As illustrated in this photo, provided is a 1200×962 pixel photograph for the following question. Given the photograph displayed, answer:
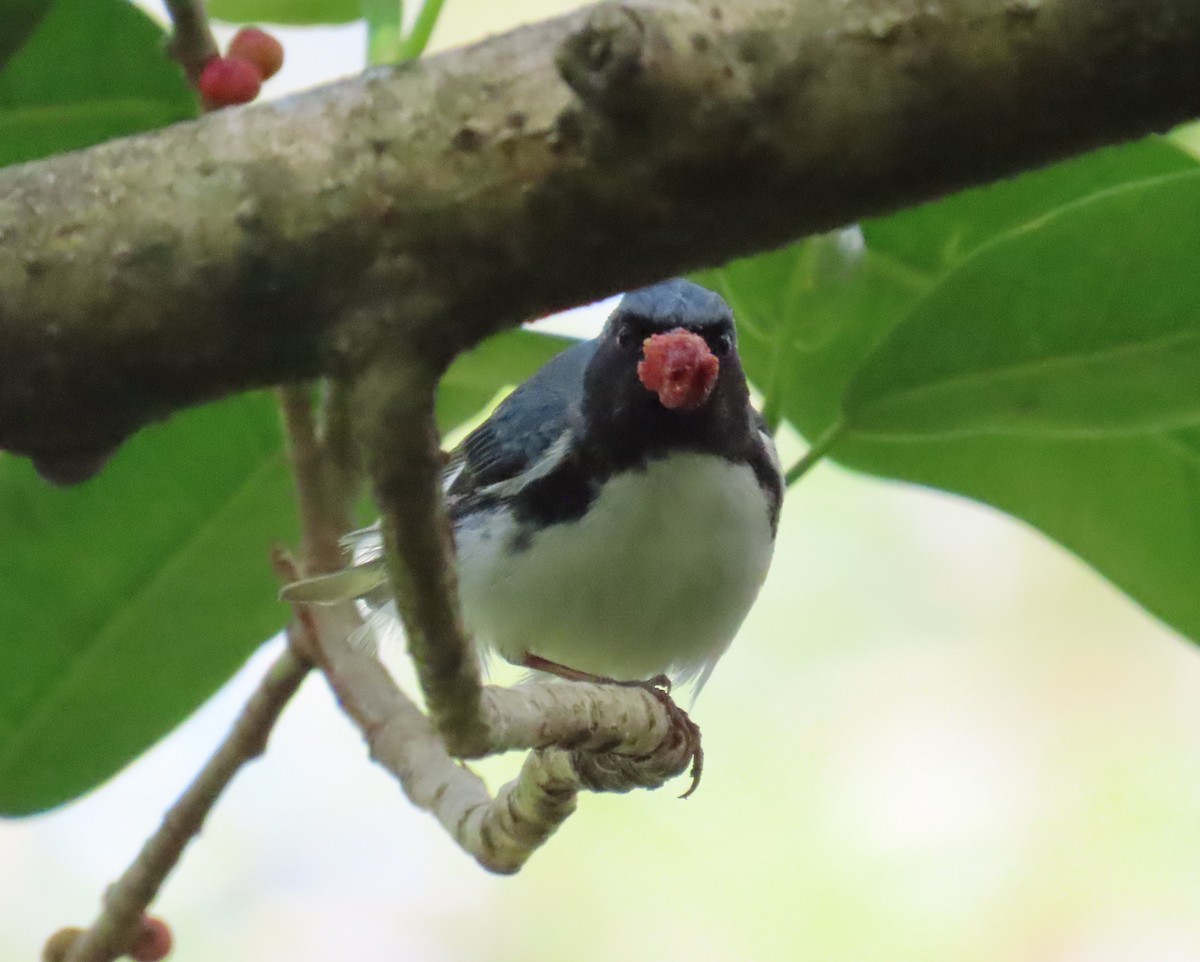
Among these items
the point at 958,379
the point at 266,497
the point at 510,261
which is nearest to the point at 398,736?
the point at 266,497

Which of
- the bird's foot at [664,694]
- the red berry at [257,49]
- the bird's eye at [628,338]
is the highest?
the red berry at [257,49]

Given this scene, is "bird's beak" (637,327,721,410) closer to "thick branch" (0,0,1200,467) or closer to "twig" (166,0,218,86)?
"twig" (166,0,218,86)

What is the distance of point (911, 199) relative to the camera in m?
0.49

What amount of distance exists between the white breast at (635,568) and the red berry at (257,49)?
1.37ft

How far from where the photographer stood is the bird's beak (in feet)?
3.52

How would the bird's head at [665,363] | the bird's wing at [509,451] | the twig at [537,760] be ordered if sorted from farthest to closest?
1. the bird's wing at [509,451]
2. the bird's head at [665,363]
3. the twig at [537,760]

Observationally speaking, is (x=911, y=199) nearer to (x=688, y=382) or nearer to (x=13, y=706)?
(x=688, y=382)

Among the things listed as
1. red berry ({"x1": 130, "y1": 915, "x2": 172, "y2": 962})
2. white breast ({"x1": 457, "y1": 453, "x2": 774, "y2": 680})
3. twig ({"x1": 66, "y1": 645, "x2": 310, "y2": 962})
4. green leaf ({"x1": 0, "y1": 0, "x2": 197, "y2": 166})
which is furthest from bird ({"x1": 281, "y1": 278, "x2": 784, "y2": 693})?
green leaf ({"x1": 0, "y1": 0, "x2": 197, "y2": 166})

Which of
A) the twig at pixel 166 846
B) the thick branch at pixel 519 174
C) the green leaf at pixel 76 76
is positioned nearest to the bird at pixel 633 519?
the twig at pixel 166 846

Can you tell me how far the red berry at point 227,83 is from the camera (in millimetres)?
947

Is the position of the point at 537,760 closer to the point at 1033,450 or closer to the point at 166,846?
the point at 166,846

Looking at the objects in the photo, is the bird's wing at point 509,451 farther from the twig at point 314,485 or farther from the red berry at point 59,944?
the red berry at point 59,944

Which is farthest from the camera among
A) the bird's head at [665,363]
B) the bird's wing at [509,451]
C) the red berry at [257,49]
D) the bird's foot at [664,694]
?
the bird's wing at [509,451]

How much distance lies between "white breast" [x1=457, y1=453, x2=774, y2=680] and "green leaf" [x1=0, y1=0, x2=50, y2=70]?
0.52 meters
